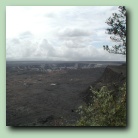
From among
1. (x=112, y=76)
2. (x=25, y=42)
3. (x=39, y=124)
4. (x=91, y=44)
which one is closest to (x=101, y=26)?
(x=91, y=44)

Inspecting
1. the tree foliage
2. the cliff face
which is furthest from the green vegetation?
the tree foliage

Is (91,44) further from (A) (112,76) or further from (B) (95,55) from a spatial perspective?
(A) (112,76)

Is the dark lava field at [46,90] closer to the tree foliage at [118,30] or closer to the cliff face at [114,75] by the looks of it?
the cliff face at [114,75]

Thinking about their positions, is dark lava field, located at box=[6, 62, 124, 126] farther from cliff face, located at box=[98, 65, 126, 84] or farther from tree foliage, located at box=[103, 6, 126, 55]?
tree foliage, located at box=[103, 6, 126, 55]

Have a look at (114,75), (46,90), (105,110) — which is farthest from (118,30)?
(46,90)

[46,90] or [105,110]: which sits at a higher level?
[46,90]

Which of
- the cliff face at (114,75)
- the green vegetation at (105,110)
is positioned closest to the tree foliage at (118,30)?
the cliff face at (114,75)

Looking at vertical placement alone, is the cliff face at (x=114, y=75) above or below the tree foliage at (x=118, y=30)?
below

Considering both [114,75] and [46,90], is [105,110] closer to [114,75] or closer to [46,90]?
[114,75]
